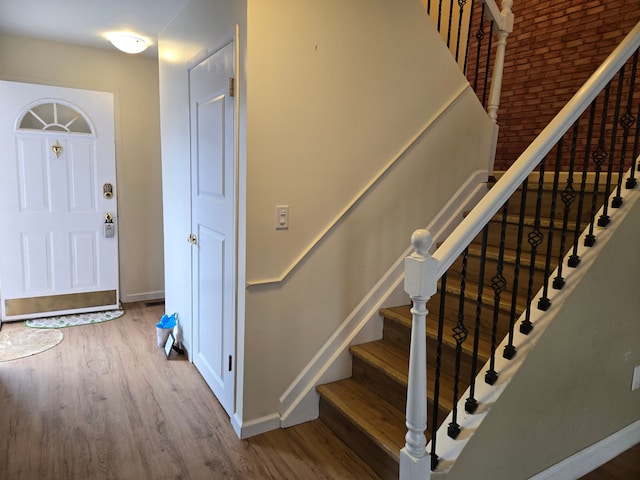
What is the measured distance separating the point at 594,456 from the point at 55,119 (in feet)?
15.0

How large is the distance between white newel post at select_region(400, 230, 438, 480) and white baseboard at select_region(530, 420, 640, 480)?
0.72m

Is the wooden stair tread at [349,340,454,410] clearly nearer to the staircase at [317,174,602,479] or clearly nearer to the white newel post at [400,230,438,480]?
the staircase at [317,174,602,479]

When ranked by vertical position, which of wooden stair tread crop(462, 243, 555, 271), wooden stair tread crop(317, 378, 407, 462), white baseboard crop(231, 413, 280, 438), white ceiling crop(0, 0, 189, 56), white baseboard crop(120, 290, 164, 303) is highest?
white ceiling crop(0, 0, 189, 56)

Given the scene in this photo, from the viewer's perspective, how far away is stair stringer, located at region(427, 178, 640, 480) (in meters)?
1.58

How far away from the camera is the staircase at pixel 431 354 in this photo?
190cm

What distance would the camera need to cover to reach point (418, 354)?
1.44 metres

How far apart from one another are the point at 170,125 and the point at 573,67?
3.51 m

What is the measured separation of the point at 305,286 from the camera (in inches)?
88.0

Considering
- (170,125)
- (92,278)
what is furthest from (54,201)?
(170,125)

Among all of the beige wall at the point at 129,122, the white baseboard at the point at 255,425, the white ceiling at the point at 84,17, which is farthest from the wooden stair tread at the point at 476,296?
the beige wall at the point at 129,122

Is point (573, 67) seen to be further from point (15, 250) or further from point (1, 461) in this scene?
point (15, 250)

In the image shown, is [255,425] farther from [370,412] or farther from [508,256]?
[508,256]

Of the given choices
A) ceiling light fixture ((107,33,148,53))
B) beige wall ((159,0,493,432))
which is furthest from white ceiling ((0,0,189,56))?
beige wall ((159,0,493,432))

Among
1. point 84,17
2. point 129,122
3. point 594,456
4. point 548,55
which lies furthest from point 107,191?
point 548,55
